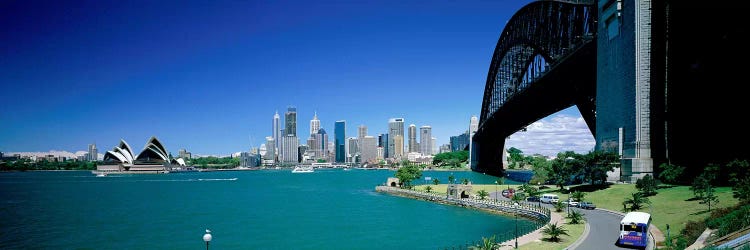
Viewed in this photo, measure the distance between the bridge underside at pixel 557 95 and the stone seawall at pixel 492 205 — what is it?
23.2 m

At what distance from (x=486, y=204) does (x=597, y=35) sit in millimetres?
23364

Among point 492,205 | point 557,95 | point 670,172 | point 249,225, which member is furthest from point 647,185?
point 557,95

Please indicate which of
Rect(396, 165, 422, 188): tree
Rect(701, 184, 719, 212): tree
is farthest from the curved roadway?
Rect(396, 165, 422, 188): tree

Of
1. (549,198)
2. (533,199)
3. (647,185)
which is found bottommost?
(533,199)

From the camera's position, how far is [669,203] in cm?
4019

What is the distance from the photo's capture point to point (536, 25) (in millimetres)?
95188

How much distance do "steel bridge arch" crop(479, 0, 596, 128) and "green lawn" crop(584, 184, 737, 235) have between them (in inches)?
901

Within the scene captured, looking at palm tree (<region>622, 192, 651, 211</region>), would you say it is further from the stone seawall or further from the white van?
the white van

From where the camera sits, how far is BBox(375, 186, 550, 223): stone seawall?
47.4m

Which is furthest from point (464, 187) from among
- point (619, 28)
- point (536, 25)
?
point (536, 25)

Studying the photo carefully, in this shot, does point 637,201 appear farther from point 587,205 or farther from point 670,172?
point 670,172

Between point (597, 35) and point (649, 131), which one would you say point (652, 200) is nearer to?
point (649, 131)

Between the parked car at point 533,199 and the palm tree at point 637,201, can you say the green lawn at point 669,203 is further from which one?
the parked car at point 533,199

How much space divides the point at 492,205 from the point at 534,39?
4661 cm
